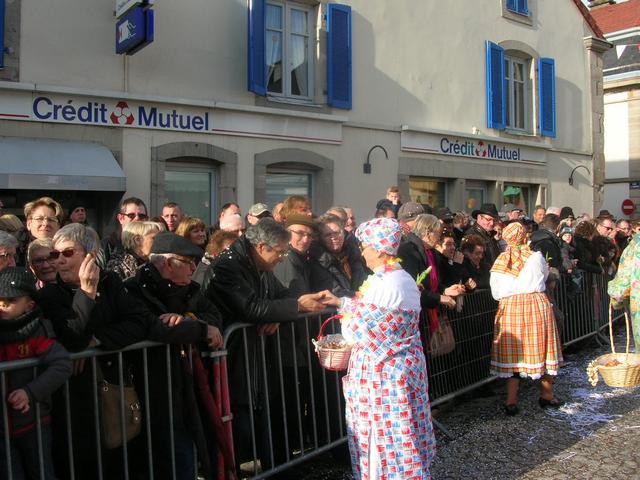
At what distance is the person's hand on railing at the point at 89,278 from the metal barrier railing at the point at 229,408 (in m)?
0.30

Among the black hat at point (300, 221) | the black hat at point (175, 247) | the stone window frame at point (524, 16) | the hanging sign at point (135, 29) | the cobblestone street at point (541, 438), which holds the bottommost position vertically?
the cobblestone street at point (541, 438)

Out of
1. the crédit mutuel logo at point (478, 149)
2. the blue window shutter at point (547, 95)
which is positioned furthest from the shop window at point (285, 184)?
the blue window shutter at point (547, 95)

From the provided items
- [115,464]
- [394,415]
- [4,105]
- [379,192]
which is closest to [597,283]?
[379,192]

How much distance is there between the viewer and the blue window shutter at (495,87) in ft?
46.7

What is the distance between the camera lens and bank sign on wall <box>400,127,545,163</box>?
1276 centimetres

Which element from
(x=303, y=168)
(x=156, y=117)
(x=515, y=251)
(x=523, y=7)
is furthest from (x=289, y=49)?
(x=523, y=7)

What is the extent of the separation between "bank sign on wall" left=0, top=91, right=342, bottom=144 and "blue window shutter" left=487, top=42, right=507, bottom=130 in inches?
176

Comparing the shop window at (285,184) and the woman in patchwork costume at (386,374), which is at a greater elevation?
the shop window at (285,184)

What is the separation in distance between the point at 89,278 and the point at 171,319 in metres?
0.47

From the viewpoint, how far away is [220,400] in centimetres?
370

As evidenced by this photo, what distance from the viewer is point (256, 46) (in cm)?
1013

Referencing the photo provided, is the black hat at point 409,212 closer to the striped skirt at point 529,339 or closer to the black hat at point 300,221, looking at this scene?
the striped skirt at point 529,339

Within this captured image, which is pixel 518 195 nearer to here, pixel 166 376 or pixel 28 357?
pixel 166 376

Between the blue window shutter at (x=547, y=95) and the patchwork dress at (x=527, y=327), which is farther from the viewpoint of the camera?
the blue window shutter at (x=547, y=95)
